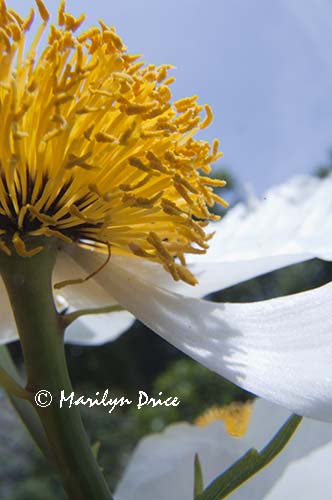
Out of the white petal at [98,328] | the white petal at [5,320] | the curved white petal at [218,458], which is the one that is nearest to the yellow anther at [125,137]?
the white petal at [5,320]

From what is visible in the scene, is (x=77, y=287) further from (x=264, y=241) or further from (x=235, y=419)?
(x=264, y=241)

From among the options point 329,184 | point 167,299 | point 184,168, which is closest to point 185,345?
point 167,299

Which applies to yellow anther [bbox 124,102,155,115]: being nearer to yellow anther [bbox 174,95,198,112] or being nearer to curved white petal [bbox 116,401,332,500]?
yellow anther [bbox 174,95,198,112]

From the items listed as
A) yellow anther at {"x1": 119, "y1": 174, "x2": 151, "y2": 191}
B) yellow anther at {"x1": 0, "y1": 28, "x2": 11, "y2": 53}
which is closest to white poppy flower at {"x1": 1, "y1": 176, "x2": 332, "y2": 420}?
yellow anther at {"x1": 119, "y1": 174, "x2": 151, "y2": 191}

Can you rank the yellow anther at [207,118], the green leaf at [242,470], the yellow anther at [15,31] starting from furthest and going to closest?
the yellow anther at [207,118] < the yellow anther at [15,31] < the green leaf at [242,470]

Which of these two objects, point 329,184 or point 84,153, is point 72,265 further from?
point 329,184

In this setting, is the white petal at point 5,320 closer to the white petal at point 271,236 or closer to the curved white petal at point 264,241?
the curved white petal at point 264,241
